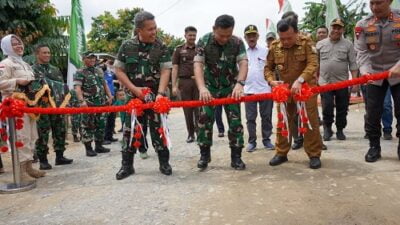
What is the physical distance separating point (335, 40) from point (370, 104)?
1802 millimetres

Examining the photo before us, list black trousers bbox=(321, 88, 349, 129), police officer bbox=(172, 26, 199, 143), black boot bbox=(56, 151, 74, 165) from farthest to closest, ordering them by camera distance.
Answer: police officer bbox=(172, 26, 199, 143)
black trousers bbox=(321, 88, 349, 129)
black boot bbox=(56, 151, 74, 165)

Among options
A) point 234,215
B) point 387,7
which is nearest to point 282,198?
point 234,215

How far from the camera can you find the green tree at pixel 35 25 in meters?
9.96

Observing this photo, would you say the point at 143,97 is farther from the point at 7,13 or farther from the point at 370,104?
the point at 7,13

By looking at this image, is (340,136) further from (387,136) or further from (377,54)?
(377,54)

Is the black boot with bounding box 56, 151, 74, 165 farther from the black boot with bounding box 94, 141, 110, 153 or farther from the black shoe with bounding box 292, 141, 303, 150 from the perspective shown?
the black shoe with bounding box 292, 141, 303, 150

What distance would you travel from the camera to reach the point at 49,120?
5.80 meters

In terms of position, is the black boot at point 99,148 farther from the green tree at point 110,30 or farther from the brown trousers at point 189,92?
the green tree at point 110,30

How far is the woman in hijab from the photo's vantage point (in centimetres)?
479

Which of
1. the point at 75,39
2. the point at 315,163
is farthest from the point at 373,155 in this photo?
the point at 75,39

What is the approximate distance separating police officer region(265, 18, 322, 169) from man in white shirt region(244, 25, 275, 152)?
1073 millimetres

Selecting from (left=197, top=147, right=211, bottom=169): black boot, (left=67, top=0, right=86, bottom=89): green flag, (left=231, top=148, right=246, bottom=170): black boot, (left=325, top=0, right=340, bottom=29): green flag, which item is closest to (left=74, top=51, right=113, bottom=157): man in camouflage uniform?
(left=197, top=147, right=211, bottom=169): black boot

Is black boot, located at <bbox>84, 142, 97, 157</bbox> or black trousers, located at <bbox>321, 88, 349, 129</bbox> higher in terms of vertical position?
black trousers, located at <bbox>321, 88, 349, 129</bbox>

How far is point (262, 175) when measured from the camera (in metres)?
4.40
